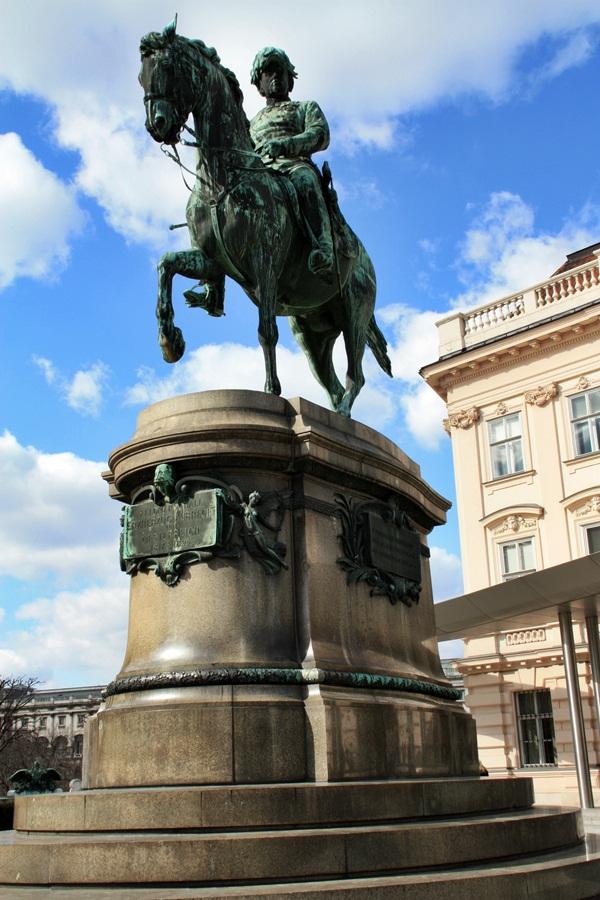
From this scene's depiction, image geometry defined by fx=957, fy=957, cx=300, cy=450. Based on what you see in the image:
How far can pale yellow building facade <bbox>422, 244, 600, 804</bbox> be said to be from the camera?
26797mm

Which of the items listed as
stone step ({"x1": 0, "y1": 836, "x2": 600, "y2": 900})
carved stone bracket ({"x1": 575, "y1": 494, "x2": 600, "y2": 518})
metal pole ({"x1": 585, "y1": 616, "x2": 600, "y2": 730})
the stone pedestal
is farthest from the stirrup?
carved stone bracket ({"x1": 575, "y1": 494, "x2": 600, "y2": 518})

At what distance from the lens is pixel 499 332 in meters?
30.7

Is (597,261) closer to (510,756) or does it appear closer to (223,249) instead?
(510,756)

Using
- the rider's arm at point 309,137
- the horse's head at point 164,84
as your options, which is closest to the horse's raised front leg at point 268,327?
the rider's arm at point 309,137

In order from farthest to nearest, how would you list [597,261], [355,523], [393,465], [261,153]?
[597,261] < [261,153] < [393,465] < [355,523]

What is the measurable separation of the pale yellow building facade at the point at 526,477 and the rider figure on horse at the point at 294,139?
20137 millimetres

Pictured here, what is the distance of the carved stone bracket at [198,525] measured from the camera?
670 centimetres

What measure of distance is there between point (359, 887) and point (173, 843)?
1.00 m

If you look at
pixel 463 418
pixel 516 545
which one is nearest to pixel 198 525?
pixel 516 545

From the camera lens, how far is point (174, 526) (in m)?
6.88

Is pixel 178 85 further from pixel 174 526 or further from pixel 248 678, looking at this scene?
pixel 248 678

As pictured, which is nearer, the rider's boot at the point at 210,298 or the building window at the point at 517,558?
the rider's boot at the point at 210,298

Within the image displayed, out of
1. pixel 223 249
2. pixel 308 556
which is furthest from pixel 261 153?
pixel 308 556

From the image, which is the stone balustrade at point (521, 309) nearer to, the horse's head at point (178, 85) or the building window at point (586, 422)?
the building window at point (586, 422)
